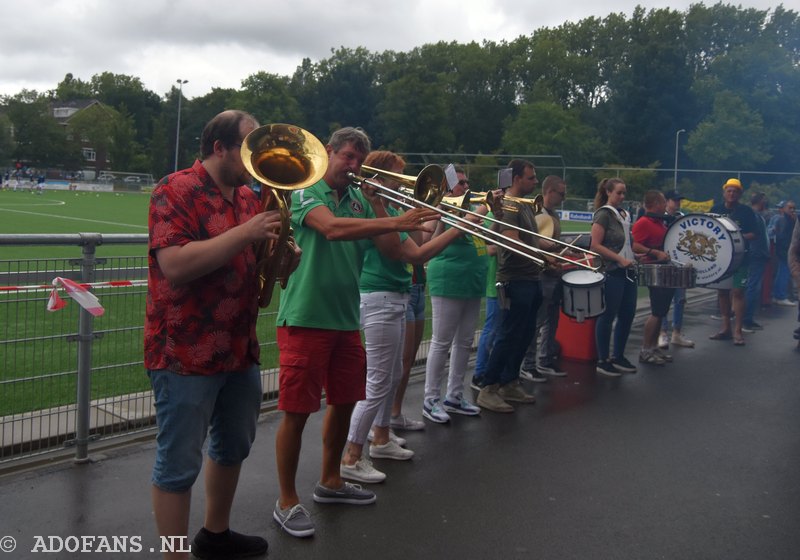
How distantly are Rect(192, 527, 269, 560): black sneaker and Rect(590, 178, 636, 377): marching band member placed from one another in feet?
16.6

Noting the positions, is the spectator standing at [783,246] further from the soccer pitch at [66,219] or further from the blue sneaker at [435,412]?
the soccer pitch at [66,219]

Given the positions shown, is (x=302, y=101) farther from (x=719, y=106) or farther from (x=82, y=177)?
(x=719, y=106)

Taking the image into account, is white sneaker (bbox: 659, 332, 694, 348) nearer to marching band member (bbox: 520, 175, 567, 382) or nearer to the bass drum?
the bass drum

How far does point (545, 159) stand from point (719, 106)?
63.0ft

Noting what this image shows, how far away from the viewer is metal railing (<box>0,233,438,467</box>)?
15.1 ft

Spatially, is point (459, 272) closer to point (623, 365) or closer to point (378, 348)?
point (378, 348)

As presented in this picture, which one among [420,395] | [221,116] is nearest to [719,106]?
[420,395]

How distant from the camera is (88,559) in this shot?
3707mm

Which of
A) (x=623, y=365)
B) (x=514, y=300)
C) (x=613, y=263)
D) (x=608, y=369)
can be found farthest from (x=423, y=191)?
(x=623, y=365)

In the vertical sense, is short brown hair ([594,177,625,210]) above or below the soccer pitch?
above

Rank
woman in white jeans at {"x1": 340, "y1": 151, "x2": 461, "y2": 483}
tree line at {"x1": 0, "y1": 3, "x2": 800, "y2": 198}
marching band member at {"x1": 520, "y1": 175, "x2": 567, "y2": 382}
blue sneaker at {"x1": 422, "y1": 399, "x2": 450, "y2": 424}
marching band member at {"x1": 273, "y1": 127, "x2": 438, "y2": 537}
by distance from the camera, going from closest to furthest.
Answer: marching band member at {"x1": 273, "y1": 127, "x2": 438, "y2": 537}
woman in white jeans at {"x1": 340, "y1": 151, "x2": 461, "y2": 483}
blue sneaker at {"x1": 422, "y1": 399, "x2": 450, "y2": 424}
marching band member at {"x1": 520, "y1": 175, "x2": 567, "y2": 382}
tree line at {"x1": 0, "y1": 3, "x2": 800, "y2": 198}

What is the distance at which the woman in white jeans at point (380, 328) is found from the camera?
15.7 ft


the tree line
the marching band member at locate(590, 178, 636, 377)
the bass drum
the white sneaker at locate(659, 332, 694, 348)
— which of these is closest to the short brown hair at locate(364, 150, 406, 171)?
the marching band member at locate(590, 178, 636, 377)

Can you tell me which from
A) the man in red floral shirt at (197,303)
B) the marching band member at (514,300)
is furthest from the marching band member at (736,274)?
the man in red floral shirt at (197,303)
